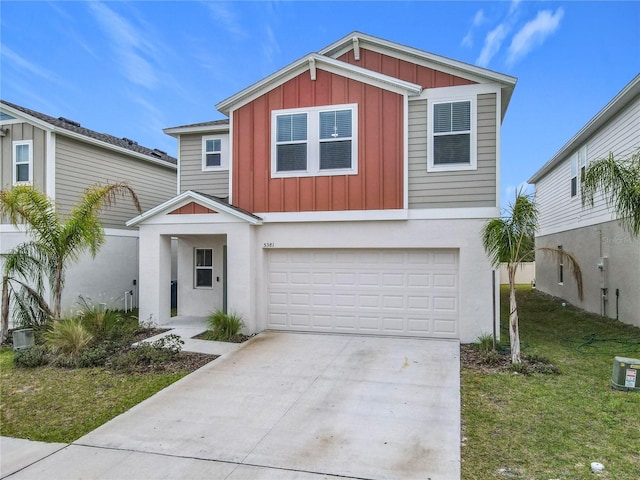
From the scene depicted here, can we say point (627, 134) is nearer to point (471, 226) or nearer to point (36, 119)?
point (471, 226)

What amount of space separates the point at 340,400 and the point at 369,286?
418 centimetres

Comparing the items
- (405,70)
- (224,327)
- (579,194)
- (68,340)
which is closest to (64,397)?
(68,340)

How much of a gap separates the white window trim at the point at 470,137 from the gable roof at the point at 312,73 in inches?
20.0

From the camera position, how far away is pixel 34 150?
11.8m

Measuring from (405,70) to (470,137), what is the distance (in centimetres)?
241

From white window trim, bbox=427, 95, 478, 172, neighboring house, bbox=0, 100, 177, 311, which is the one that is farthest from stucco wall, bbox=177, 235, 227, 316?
white window trim, bbox=427, 95, 478, 172

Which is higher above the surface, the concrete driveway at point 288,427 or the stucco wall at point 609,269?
the stucco wall at point 609,269

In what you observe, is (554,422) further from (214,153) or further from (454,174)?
(214,153)

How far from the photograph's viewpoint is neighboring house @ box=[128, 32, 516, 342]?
351 inches

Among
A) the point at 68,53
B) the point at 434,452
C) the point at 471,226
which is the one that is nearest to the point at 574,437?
the point at 434,452

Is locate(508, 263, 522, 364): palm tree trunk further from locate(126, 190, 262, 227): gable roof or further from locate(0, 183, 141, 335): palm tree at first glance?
locate(0, 183, 141, 335): palm tree

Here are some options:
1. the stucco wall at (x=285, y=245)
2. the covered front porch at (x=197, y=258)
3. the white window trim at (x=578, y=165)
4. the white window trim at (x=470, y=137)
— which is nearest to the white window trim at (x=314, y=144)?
the stucco wall at (x=285, y=245)

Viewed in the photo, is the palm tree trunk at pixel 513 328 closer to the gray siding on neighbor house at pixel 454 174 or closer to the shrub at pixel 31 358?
the gray siding on neighbor house at pixel 454 174

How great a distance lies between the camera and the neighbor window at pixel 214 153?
39.5ft
